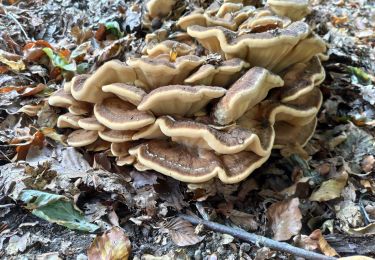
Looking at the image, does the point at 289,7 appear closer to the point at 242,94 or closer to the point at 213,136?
the point at 242,94

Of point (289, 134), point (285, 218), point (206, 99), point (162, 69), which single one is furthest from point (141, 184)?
point (289, 134)

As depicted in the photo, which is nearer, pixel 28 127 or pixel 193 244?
pixel 193 244

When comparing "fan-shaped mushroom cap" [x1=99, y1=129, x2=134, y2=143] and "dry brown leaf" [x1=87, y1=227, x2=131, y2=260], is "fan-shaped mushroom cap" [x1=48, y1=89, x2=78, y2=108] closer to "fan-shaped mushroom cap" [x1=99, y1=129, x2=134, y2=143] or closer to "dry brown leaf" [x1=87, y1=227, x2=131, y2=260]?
"fan-shaped mushroom cap" [x1=99, y1=129, x2=134, y2=143]

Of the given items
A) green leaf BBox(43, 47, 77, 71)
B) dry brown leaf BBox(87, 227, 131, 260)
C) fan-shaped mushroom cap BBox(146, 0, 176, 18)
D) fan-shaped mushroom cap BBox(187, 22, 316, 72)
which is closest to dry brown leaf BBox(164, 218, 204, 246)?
dry brown leaf BBox(87, 227, 131, 260)

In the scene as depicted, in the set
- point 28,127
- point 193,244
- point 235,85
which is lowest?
point 193,244

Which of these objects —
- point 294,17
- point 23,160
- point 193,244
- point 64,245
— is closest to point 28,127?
point 23,160

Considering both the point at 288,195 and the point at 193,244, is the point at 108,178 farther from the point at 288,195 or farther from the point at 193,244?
the point at 288,195

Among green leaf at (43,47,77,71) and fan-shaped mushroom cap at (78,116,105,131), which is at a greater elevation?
green leaf at (43,47,77,71)
